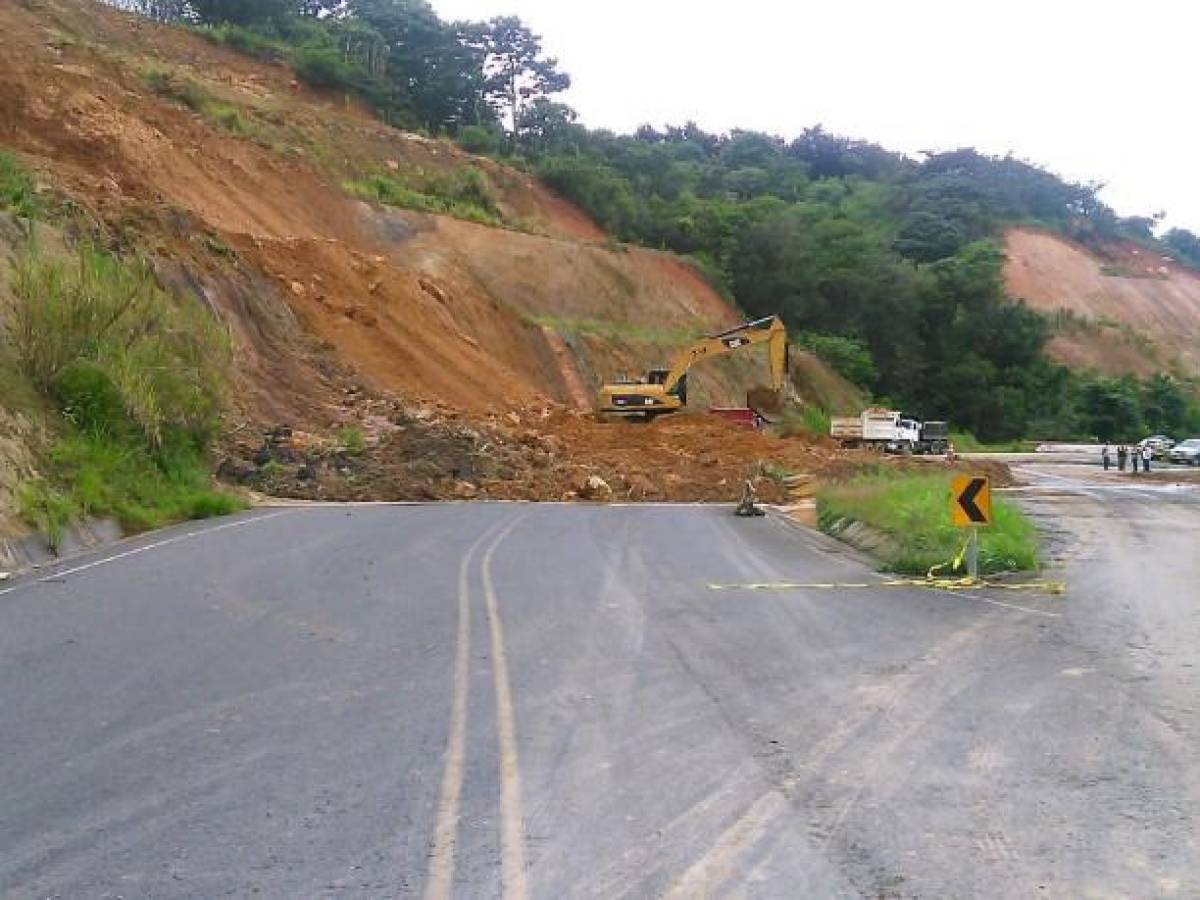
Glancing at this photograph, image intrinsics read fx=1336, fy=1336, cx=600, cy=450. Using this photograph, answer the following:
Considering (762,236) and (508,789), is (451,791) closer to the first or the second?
(508,789)

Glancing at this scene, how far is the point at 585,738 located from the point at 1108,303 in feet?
373

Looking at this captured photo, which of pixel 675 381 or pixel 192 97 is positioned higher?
pixel 192 97

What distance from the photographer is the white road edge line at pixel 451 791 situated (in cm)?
529

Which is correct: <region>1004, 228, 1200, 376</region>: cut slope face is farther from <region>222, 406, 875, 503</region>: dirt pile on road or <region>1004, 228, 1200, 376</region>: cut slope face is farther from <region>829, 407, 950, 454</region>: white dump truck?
<region>222, 406, 875, 503</region>: dirt pile on road

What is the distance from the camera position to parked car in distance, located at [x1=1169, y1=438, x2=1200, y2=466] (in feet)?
176

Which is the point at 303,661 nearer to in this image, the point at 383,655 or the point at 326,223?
the point at 383,655

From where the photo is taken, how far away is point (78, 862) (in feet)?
18.1

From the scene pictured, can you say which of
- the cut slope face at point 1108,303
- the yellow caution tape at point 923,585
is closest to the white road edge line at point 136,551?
the yellow caution tape at point 923,585

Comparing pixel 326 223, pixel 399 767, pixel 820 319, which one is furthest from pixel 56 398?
pixel 820 319

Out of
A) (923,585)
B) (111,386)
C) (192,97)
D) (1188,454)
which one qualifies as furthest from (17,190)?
(1188,454)

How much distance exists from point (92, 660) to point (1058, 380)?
82127mm

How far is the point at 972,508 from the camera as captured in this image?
15.2 m

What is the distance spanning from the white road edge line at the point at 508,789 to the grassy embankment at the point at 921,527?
283 inches

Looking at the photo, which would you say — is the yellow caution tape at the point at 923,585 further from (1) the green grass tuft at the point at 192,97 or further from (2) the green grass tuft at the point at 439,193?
(1) the green grass tuft at the point at 192,97
